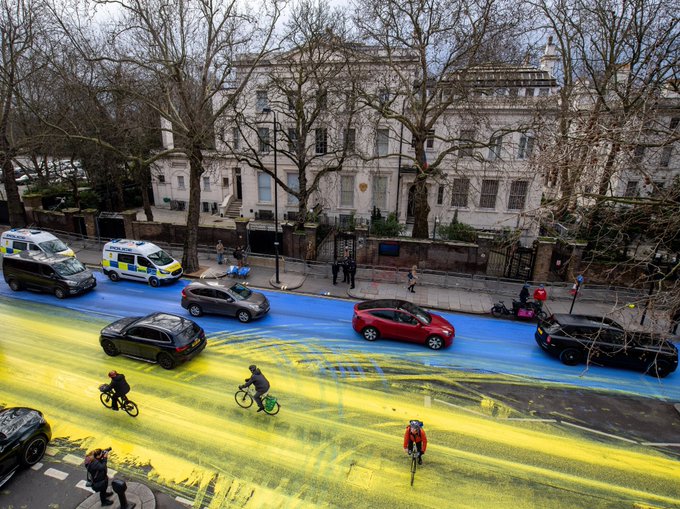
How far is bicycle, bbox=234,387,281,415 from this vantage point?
34.6 feet

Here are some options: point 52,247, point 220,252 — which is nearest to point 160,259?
point 220,252

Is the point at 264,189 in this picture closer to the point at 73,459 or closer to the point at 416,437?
the point at 73,459

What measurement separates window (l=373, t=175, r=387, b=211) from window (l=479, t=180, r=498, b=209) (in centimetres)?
729

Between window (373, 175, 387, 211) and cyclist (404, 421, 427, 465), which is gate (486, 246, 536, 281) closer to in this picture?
window (373, 175, 387, 211)

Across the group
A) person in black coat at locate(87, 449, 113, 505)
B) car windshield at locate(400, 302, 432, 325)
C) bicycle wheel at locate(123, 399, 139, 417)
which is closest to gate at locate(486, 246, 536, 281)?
car windshield at locate(400, 302, 432, 325)

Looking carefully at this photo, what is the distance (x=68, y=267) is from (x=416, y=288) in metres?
16.7

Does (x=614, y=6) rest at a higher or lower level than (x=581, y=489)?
higher

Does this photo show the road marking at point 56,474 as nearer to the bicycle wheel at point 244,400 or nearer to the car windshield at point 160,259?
the bicycle wheel at point 244,400

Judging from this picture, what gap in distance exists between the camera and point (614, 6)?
19.1 m

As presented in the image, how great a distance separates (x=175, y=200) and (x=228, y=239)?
605 inches

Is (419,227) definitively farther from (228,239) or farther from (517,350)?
(228,239)

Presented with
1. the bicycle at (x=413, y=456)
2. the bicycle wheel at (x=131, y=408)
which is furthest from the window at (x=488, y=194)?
the bicycle wheel at (x=131, y=408)

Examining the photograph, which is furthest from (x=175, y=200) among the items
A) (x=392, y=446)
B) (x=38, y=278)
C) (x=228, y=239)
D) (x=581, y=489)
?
(x=581, y=489)

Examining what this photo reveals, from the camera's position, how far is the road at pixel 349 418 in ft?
29.0
